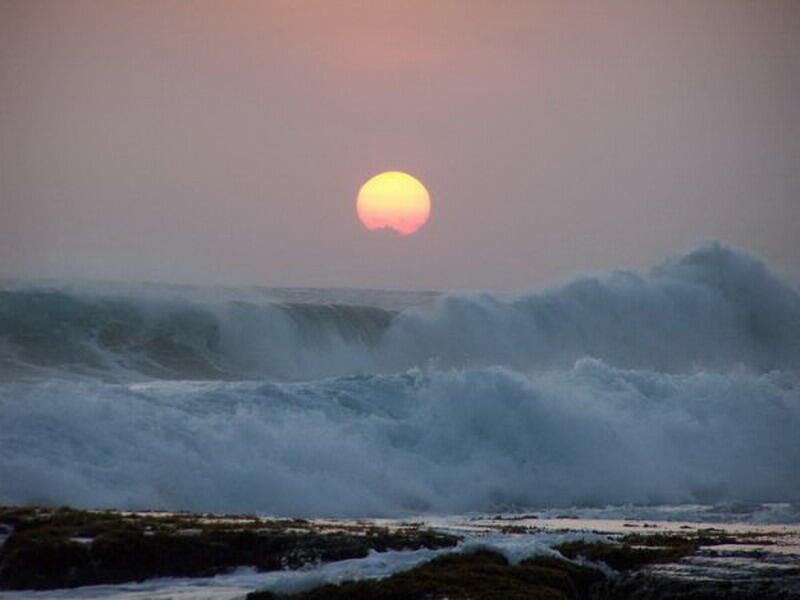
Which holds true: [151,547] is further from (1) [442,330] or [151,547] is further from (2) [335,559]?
(1) [442,330]

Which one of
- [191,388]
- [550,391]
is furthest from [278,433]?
[550,391]

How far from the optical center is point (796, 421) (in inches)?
2072

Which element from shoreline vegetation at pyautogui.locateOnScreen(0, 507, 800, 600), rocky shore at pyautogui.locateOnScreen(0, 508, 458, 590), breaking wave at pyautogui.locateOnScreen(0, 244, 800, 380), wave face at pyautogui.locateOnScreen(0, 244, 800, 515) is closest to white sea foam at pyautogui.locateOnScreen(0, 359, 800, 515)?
wave face at pyautogui.locateOnScreen(0, 244, 800, 515)

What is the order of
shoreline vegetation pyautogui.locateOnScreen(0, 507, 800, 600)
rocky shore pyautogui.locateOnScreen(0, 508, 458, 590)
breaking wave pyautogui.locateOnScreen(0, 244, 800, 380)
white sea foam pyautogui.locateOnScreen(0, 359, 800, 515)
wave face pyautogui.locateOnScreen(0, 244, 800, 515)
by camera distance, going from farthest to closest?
1. breaking wave pyautogui.locateOnScreen(0, 244, 800, 380)
2. wave face pyautogui.locateOnScreen(0, 244, 800, 515)
3. white sea foam pyautogui.locateOnScreen(0, 359, 800, 515)
4. rocky shore pyautogui.locateOnScreen(0, 508, 458, 590)
5. shoreline vegetation pyautogui.locateOnScreen(0, 507, 800, 600)

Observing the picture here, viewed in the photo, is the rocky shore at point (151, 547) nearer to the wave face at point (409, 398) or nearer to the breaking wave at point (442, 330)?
the wave face at point (409, 398)

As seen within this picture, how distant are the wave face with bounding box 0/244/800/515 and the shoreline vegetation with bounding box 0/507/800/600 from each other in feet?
33.5

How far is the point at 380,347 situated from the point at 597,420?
20751 millimetres

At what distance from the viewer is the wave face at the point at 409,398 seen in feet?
119

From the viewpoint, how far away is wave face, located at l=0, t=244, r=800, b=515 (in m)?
36.2

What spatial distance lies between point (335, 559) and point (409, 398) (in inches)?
912

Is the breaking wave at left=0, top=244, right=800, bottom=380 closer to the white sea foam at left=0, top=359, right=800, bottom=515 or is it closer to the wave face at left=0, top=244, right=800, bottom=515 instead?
the wave face at left=0, top=244, right=800, bottom=515

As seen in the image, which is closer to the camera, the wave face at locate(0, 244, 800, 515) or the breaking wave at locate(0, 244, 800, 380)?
the wave face at locate(0, 244, 800, 515)

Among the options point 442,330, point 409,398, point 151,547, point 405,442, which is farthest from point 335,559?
point 442,330

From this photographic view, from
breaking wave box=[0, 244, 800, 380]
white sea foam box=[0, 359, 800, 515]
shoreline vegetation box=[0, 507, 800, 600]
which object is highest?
breaking wave box=[0, 244, 800, 380]
